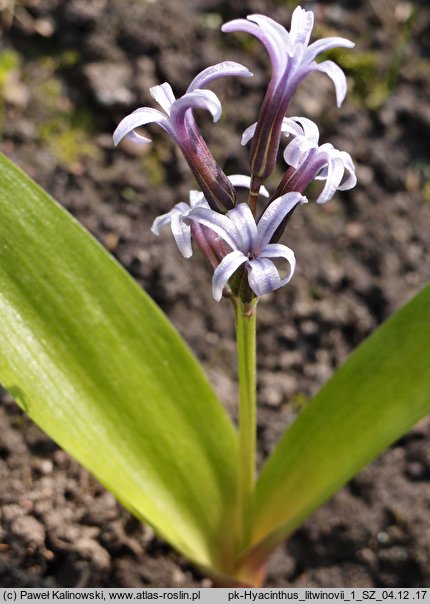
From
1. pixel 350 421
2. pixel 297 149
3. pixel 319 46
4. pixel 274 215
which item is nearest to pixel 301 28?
pixel 319 46

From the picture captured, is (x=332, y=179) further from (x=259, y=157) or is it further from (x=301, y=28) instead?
(x=301, y=28)

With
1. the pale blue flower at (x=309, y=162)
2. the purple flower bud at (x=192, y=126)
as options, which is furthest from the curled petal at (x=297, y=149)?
the purple flower bud at (x=192, y=126)

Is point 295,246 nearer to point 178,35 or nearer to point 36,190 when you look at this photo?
point 178,35

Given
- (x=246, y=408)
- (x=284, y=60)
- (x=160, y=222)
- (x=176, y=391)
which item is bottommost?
(x=176, y=391)

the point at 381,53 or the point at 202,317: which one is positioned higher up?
the point at 381,53

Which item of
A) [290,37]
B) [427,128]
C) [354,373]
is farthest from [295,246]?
[290,37]

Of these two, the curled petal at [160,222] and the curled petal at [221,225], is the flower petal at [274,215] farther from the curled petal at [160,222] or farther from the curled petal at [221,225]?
the curled petal at [160,222]

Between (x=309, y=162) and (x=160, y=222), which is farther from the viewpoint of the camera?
(x=160, y=222)
